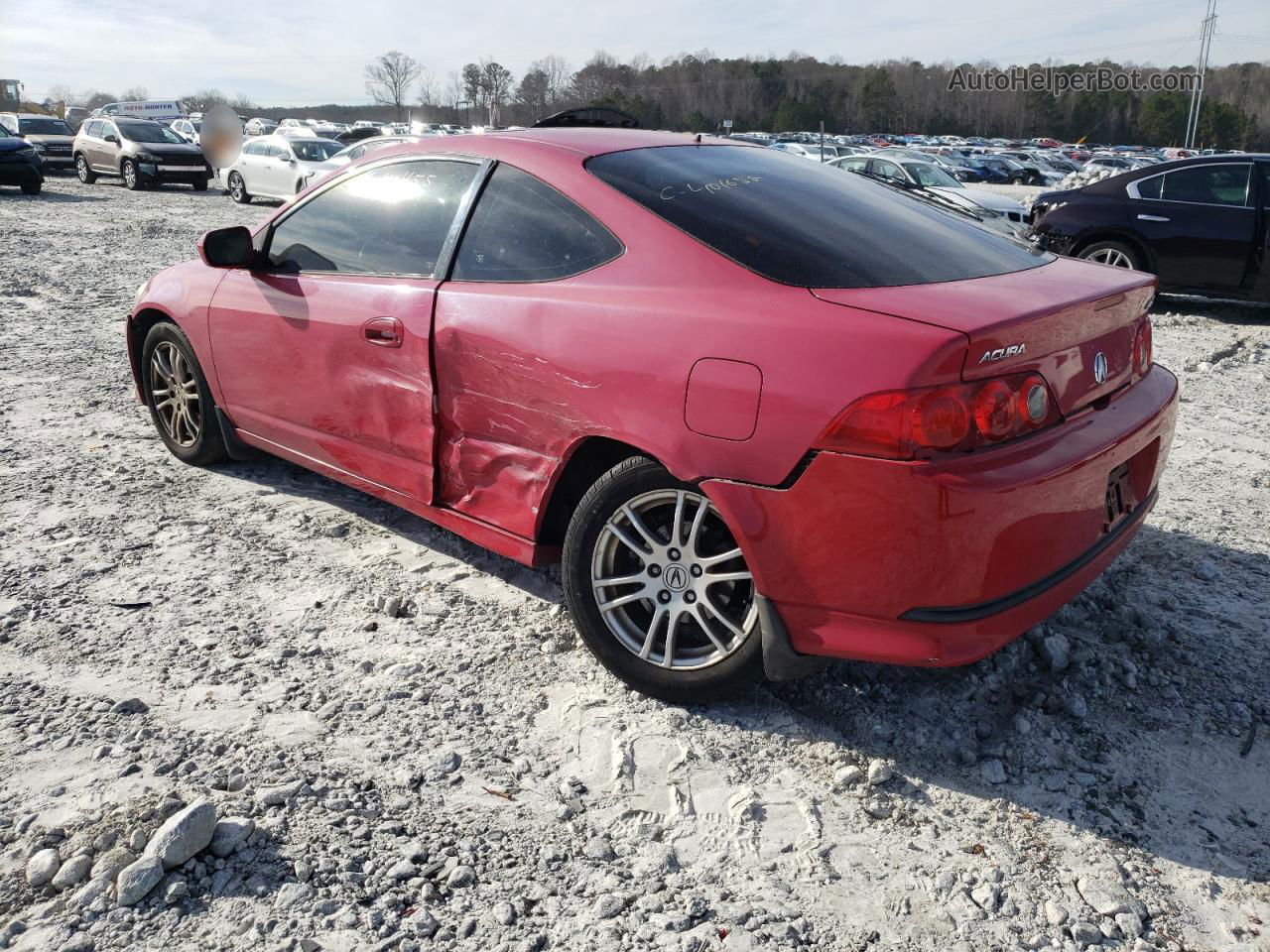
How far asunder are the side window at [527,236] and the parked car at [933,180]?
11.7 m

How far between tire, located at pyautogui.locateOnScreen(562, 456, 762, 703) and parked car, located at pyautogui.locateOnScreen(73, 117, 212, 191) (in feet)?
75.8

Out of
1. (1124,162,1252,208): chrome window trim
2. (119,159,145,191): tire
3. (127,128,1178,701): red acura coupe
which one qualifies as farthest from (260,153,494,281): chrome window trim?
(119,159,145,191): tire

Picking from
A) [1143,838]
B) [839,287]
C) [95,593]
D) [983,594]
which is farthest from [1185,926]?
[95,593]

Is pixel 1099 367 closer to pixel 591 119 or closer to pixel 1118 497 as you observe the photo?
pixel 1118 497

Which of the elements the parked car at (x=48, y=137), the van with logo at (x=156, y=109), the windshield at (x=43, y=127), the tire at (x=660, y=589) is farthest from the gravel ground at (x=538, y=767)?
the van with logo at (x=156, y=109)

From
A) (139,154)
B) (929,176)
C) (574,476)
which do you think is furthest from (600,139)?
(139,154)

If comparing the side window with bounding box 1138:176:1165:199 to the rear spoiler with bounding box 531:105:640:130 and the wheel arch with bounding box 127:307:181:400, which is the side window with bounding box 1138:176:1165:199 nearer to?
the rear spoiler with bounding box 531:105:640:130

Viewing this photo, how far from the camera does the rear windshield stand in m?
2.66

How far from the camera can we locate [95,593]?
3.51 m

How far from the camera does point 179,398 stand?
472 centimetres

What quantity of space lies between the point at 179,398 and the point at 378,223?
1.79m

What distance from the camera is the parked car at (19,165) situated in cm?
1931

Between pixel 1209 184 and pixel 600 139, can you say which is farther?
pixel 1209 184

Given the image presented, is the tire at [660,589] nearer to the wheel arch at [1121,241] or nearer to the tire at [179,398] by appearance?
the tire at [179,398]
